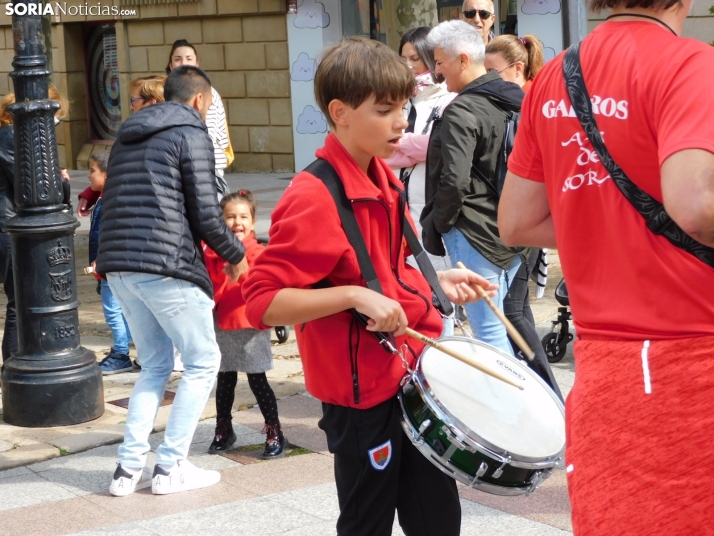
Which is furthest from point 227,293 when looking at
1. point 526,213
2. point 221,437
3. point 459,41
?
point 526,213

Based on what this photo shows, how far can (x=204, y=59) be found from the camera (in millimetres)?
19344

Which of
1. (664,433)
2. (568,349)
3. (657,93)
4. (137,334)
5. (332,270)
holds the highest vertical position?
(657,93)

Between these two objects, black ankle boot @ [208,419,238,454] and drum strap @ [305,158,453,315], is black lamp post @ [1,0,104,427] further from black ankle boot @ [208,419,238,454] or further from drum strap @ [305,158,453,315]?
drum strap @ [305,158,453,315]

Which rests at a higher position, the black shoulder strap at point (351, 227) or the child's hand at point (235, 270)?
the black shoulder strap at point (351, 227)

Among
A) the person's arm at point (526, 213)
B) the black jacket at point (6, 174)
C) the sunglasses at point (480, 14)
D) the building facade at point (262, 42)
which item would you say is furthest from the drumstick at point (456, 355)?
the building facade at point (262, 42)

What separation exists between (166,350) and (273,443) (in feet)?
2.29

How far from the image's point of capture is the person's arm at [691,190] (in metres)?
1.78

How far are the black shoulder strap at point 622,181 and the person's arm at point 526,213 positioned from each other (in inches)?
10.1

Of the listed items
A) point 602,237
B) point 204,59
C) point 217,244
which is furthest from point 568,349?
point 204,59

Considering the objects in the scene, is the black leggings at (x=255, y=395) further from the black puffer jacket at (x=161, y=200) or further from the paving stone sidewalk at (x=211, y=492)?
the black puffer jacket at (x=161, y=200)

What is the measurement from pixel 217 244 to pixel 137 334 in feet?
1.70

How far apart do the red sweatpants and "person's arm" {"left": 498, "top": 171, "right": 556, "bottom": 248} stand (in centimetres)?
33

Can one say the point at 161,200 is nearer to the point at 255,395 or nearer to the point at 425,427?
the point at 255,395

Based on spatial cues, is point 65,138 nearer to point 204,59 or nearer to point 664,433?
point 204,59
